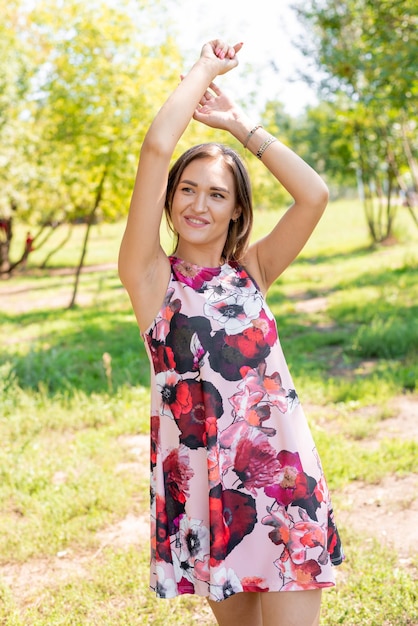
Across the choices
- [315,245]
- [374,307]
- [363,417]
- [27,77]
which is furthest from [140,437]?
[315,245]

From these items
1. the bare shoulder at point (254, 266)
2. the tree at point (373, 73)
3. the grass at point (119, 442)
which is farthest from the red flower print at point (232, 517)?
the tree at point (373, 73)

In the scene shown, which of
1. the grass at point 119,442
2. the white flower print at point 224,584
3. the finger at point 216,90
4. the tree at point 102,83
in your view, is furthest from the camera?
the tree at point 102,83

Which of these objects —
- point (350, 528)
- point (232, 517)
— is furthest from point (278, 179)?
point (350, 528)

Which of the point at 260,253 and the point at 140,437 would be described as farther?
the point at 140,437

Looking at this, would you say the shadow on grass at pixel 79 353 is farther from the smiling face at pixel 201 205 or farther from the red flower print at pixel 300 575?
the red flower print at pixel 300 575

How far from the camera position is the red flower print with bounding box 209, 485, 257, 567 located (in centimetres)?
173

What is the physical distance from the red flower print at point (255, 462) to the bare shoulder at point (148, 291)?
41 cm

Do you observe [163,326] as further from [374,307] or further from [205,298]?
[374,307]

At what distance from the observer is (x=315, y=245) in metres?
17.6

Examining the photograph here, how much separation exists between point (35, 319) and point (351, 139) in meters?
9.00

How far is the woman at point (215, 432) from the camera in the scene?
174cm

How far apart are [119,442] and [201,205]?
9.10 feet

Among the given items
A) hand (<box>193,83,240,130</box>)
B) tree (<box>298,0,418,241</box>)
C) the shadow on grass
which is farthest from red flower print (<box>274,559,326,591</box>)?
tree (<box>298,0,418,241</box>)

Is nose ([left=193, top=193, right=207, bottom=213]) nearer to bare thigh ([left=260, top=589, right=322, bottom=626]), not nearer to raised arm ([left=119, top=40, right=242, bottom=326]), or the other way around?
raised arm ([left=119, top=40, right=242, bottom=326])
